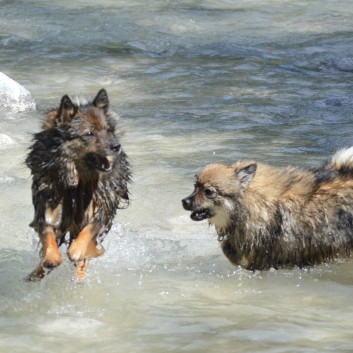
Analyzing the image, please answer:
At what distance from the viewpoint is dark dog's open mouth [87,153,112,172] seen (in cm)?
730

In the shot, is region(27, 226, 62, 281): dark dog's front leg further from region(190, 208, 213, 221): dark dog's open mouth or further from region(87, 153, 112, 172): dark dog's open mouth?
region(190, 208, 213, 221): dark dog's open mouth

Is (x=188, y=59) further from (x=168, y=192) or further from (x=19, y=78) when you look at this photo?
(x=168, y=192)

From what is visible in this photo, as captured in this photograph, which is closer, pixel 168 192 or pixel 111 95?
pixel 168 192

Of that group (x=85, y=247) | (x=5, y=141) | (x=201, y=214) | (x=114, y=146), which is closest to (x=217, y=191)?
(x=201, y=214)

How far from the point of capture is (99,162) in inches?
289

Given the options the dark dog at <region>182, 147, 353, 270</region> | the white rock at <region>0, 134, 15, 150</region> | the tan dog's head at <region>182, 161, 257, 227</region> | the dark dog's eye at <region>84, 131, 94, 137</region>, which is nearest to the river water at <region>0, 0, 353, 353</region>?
the white rock at <region>0, 134, 15, 150</region>

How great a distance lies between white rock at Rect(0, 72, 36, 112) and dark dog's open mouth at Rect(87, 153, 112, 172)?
5.55 meters

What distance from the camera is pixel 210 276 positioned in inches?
317

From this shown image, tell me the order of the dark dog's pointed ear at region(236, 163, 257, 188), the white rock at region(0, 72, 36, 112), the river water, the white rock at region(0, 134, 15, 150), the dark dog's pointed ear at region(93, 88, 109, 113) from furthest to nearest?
the white rock at region(0, 72, 36, 112)
the white rock at region(0, 134, 15, 150)
the dark dog's pointed ear at region(236, 163, 257, 188)
the dark dog's pointed ear at region(93, 88, 109, 113)
the river water

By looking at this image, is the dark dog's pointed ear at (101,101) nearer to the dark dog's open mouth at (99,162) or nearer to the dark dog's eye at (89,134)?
the dark dog's eye at (89,134)

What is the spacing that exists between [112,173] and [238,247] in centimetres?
120

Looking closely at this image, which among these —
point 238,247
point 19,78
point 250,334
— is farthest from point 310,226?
point 19,78

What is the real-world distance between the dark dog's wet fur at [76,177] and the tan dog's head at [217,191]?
1.95ft

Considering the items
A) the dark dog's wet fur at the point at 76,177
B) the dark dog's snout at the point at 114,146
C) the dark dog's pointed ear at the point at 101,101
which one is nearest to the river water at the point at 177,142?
the dark dog's wet fur at the point at 76,177
